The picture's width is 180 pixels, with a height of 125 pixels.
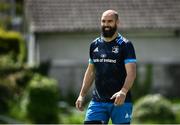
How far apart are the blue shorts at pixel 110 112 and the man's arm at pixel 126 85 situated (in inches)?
7.8

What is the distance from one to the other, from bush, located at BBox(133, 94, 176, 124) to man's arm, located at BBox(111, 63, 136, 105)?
958 centimetres

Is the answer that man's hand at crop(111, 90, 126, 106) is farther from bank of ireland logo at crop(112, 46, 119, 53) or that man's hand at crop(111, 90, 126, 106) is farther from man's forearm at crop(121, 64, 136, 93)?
bank of ireland logo at crop(112, 46, 119, 53)

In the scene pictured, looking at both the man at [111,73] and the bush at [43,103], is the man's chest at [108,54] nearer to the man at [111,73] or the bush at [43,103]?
the man at [111,73]

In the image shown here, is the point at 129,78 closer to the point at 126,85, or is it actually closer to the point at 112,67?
the point at 126,85

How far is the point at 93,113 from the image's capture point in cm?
955

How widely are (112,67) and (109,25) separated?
0.49 meters

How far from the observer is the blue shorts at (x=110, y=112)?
31.0 feet

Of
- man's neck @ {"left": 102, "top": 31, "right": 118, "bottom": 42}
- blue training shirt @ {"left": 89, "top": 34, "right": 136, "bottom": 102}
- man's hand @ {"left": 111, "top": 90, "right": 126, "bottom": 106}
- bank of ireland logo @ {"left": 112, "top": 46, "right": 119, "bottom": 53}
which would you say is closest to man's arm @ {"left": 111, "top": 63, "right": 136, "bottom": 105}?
man's hand @ {"left": 111, "top": 90, "right": 126, "bottom": 106}

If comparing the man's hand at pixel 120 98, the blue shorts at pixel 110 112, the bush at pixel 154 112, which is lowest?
the bush at pixel 154 112

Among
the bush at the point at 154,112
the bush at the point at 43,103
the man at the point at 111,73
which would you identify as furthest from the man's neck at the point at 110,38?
the bush at the point at 43,103

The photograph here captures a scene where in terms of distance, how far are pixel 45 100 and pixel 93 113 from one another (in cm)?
994

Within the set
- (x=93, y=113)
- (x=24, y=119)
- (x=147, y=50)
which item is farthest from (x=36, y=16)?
(x=93, y=113)

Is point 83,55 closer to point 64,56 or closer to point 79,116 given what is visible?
point 64,56

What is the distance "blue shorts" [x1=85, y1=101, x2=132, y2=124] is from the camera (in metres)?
9.46
